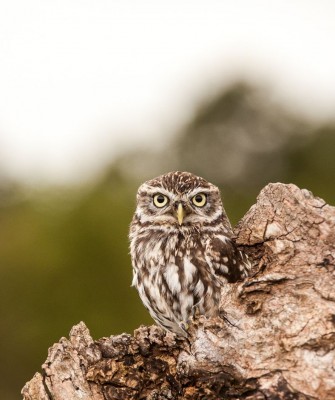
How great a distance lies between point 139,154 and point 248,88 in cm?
425

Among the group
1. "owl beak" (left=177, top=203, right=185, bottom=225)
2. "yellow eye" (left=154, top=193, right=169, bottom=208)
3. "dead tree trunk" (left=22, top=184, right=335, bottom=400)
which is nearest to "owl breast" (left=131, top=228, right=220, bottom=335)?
"owl beak" (left=177, top=203, right=185, bottom=225)

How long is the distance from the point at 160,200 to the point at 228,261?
76 centimetres

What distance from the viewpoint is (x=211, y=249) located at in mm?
6066

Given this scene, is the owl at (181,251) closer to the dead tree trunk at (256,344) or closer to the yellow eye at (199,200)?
the yellow eye at (199,200)

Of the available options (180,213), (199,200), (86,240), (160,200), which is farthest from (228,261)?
(86,240)

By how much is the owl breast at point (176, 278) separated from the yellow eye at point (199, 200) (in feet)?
0.80

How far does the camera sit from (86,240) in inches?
484

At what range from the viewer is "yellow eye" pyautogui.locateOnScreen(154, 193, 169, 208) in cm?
644

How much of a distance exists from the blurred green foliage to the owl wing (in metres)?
5.41

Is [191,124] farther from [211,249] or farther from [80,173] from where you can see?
[211,249]

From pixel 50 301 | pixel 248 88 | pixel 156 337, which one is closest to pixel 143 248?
pixel 156 337

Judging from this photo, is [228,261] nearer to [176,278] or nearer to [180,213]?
[176,278]

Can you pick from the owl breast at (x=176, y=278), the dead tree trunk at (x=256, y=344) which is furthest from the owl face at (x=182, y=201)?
the dead tree trunk at (x=256, y=344)

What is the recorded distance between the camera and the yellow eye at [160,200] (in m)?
6.44
